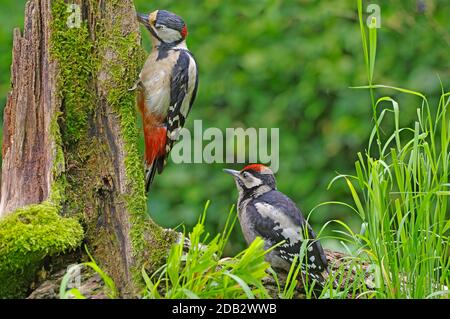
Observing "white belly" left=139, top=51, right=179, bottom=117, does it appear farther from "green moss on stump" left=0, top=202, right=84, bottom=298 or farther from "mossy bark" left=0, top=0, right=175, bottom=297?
"green moss on stump" left=0, top=202, right=84, bottom=298

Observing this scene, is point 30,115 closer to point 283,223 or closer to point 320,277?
point 283,223

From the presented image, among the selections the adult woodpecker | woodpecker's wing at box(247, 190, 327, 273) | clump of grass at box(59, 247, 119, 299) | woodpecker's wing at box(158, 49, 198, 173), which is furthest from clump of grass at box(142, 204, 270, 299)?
woodpecker's wing at box(158, 49, 198, 173)

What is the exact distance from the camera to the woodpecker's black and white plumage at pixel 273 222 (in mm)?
4144

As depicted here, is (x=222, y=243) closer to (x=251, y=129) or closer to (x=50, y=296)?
(x=50, y=296)

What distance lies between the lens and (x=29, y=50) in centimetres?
390

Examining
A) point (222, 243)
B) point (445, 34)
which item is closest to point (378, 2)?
point (445, 34)

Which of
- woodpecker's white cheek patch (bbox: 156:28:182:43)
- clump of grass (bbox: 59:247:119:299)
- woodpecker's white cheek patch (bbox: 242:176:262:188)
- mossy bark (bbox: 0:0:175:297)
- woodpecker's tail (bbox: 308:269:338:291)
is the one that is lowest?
woodpecker's tail (bbox: 308:269:338:291)

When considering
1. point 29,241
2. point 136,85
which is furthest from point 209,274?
point 136,85

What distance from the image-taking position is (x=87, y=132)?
384cm

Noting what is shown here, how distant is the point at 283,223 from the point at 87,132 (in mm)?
1132

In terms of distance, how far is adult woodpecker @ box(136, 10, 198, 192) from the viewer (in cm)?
461

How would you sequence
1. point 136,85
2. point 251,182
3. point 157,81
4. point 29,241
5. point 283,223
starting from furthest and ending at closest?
point 251,182 < point 157,81 < point 283,223 < point 136,85 < point 29,241

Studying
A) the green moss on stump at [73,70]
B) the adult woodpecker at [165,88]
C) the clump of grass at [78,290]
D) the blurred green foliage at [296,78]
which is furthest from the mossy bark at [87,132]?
the blurred green foliage at [296,78]
